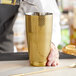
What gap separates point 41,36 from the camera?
101 cm

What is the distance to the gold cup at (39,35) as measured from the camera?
100 cm

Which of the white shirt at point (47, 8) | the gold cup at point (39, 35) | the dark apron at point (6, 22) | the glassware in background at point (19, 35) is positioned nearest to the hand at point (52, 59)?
the gold cup at point (39, 35)

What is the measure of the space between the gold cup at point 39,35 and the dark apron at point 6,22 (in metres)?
0.69

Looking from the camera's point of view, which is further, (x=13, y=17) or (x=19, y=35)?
(x=19, y=35)

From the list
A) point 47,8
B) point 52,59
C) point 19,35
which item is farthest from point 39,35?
point 19,35

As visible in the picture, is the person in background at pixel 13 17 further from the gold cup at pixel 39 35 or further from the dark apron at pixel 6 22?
the gold cup at pixel 39 35

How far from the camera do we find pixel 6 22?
68.7 inches

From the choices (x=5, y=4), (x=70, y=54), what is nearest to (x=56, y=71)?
(x=70, y=54)

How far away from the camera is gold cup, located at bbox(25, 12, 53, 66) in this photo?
3.27ft

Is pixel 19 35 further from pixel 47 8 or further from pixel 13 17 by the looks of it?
pixel 47 8

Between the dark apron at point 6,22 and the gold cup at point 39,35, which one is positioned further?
the dark apron at point 6,22

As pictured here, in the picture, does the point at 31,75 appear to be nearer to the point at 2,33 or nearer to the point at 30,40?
the point at 30,40

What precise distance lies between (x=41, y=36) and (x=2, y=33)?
81 cm

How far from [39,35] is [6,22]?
78 cm
